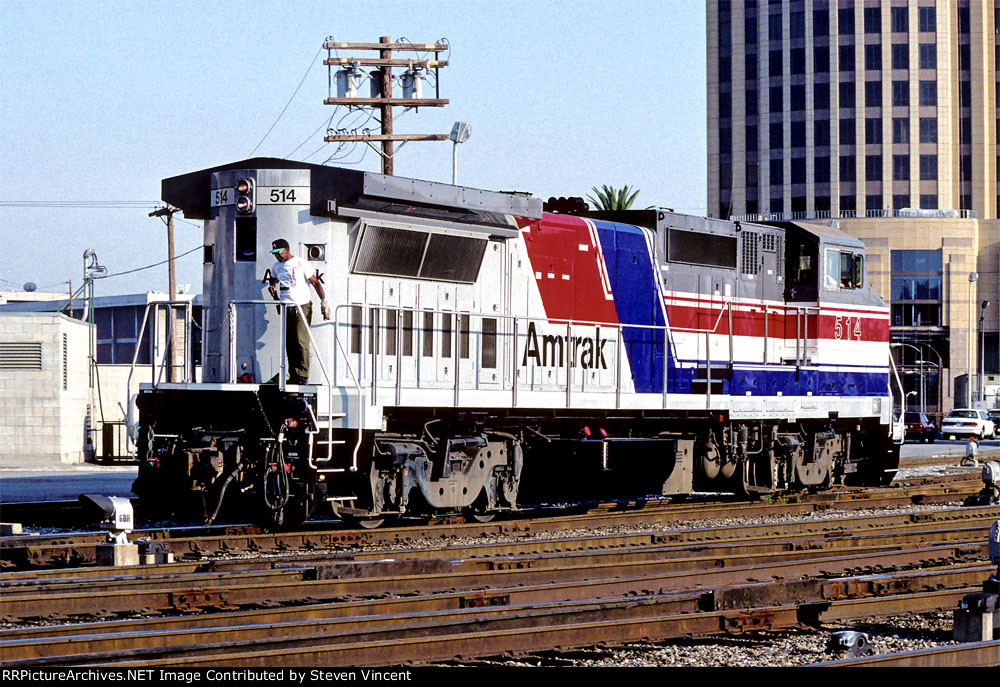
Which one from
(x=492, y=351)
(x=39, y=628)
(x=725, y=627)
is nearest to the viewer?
(x=39, y=628)

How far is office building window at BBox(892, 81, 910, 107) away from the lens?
85.5 meters

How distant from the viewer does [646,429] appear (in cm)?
1627

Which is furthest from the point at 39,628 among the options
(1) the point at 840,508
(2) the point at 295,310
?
(1) the point at 840,508

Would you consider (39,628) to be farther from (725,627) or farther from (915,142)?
(915,142)

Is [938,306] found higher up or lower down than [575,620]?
higher up

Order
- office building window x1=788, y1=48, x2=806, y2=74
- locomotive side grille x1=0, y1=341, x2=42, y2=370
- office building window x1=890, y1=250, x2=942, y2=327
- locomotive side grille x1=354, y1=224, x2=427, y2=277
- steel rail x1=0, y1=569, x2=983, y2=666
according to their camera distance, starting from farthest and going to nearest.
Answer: office building window x1=788, y1=48, x2=806, y2=74 < office building window x1=890, y1=250, x2=942, y2=327 < locomotive side grille x1=0, y1=341, x2=42, y2=370 < locomotive side grille x1=354, y1=224, x2=427, y2=277 < steel rail x1=0, y1=569, x2=983, y2=666

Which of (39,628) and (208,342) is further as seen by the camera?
(208,342)

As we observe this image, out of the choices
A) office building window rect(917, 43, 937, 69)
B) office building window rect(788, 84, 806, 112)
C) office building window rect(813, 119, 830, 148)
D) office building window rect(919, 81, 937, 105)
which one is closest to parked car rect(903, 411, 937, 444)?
office building window rect(813, 119, 830, 148)

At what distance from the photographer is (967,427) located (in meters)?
50.2

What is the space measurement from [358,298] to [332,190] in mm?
1187

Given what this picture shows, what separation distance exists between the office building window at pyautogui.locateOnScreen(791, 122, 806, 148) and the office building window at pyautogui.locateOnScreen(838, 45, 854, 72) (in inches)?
186

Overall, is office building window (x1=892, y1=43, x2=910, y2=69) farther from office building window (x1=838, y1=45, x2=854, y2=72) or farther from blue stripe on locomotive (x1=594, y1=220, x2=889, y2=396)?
blue stripe on locomotive (x1=594, y1=220, x2=889, y2=396)

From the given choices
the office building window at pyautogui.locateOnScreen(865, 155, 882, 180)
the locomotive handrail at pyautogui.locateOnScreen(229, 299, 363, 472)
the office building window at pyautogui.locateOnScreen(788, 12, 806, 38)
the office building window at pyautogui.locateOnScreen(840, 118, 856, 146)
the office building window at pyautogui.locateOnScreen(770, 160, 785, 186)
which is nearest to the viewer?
the locomotive handrail at pyautogui.locateOnScreen(229, 299, 363, 472)

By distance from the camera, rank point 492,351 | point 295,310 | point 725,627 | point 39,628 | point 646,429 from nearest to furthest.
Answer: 1. point 39,628
2. point 725,627
3. point 295,310
4. point 492,351
5. point 646,429
